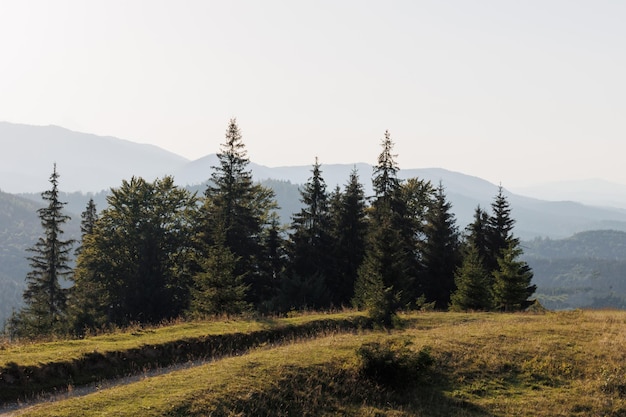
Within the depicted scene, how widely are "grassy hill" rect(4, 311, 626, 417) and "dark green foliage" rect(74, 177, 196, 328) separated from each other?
91.7 ft

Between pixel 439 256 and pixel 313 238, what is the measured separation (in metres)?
13.2

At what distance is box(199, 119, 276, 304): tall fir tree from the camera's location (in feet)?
149

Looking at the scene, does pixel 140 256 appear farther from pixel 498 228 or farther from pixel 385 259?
pixel 498 228

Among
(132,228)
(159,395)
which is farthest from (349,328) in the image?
(132,228)

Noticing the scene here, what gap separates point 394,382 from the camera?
49.4ft

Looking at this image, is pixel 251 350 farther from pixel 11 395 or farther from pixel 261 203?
pixel 261 203

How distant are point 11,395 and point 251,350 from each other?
790 cm

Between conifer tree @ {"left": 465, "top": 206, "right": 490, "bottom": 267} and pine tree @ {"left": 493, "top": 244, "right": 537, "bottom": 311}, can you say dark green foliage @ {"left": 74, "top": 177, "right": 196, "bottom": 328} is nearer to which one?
pine tree @ {"left": 493, "top": 244, "right": 537, "bottom": 311}

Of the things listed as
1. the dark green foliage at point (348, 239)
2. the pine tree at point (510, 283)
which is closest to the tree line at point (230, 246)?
the dark green foliage at point (348, 239)

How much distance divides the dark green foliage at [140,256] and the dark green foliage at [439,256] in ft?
78.9

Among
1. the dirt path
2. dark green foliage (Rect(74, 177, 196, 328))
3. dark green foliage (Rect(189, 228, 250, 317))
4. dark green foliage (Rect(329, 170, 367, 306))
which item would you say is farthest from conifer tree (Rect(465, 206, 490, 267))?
the dirt path

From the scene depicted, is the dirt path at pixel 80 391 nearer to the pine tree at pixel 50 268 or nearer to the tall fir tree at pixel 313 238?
the tall fir tree at pixel 313 238

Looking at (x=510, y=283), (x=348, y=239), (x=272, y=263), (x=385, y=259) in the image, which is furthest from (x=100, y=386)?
(x=272, y=263)

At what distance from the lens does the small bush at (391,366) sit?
14961 millimetres
